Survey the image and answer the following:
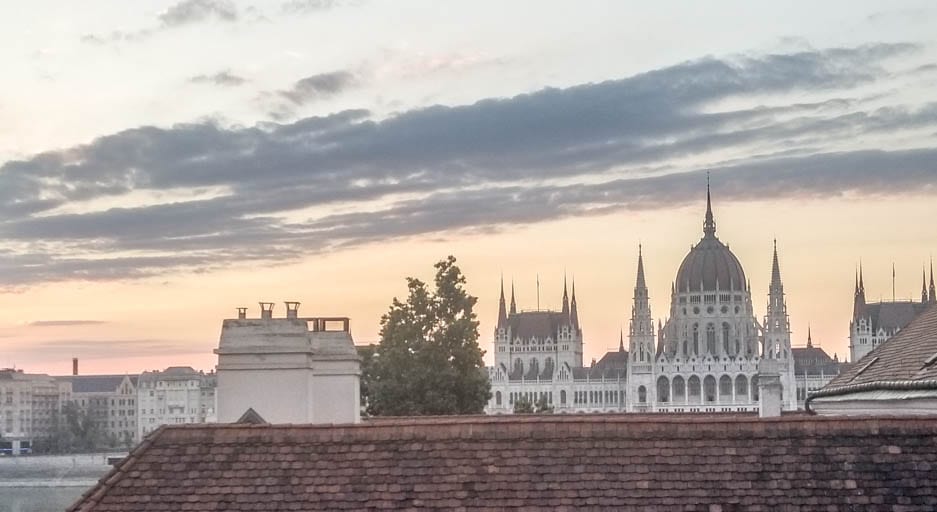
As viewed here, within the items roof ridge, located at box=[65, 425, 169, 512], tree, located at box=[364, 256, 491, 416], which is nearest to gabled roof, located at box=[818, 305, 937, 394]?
roof ridge, located at box=[65, 425, 169, 512]

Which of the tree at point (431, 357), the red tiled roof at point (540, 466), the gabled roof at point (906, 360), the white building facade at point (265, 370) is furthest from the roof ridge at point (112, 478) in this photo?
the tree at point (431, 357)

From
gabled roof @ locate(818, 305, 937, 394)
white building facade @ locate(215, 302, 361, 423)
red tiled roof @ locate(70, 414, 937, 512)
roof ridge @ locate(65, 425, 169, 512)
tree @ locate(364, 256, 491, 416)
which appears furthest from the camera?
tree @ locate(364, 256, 491, 416)

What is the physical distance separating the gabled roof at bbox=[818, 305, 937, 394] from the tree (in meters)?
20.3

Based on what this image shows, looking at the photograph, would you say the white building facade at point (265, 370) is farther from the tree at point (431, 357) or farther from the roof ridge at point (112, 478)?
the tree at point (431, 357)

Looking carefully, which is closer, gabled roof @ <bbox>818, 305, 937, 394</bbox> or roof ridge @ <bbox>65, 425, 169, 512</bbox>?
roof ridge @ <bbox>65, 425, 169, 512</bbox>

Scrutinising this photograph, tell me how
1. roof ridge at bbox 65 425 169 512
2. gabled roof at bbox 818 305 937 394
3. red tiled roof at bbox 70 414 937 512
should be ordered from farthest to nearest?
1. gabled roof at bbox 818 305 937 394
2. roof ridge at bbox 65 425 169 512
3. red tiled roof at bbox 70 414 937 512

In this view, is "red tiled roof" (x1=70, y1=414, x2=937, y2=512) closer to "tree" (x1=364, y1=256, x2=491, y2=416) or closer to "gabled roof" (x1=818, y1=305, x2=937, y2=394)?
"gabled roof" (x1=818, y1=305, x2=937, y2=394)

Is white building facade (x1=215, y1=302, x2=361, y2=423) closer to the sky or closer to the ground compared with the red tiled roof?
closer to the sky

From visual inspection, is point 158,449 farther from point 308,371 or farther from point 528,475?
point 308,371

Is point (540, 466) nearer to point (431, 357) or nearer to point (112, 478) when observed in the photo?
point (112, 478)

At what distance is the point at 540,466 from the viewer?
46.7 feet

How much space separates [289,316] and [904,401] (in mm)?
7970

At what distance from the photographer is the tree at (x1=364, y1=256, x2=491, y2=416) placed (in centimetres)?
5069

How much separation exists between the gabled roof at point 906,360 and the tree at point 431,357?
20.3 m
